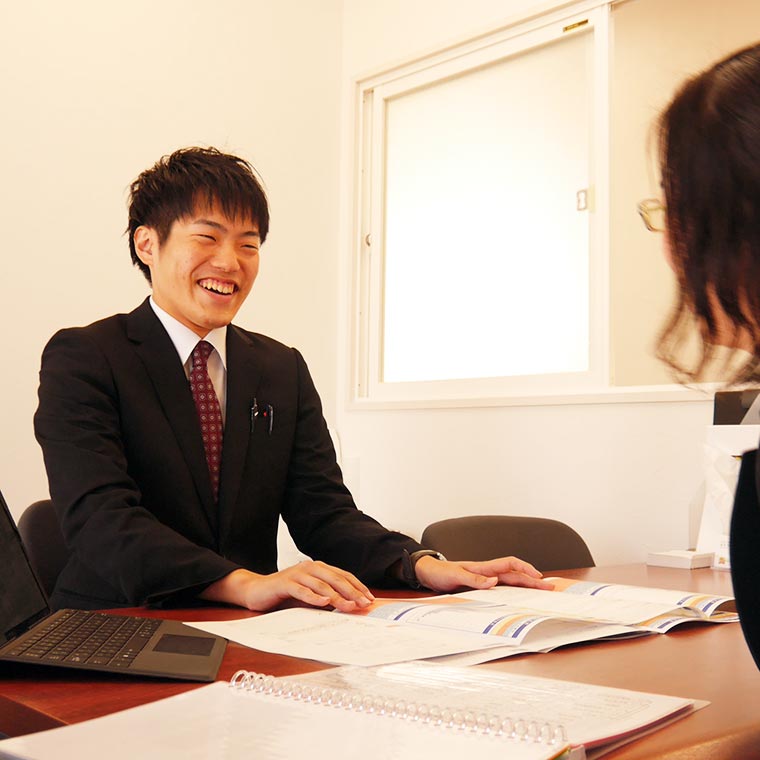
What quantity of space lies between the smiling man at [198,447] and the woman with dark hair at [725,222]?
64 centimetres

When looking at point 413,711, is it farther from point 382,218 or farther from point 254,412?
point 382,218

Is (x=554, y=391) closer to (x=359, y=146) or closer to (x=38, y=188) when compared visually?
(x=359, y=146)

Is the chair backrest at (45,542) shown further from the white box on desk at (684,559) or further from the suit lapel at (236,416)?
the white box on desk at (684,559)

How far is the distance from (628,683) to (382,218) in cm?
318

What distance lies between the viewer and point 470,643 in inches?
39.5

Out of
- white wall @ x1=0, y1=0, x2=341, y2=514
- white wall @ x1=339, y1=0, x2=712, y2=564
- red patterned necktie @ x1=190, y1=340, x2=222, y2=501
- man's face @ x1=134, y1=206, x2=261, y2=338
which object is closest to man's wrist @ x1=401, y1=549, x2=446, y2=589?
red patterned necktie @ x1=190, y1=340, x2=222, y2=501

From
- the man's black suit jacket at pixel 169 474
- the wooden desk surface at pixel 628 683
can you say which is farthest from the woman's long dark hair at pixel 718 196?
the man's black suit jacket at pixel 169 474

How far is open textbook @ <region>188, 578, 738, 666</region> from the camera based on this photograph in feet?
3.18

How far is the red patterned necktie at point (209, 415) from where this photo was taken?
1.78 m

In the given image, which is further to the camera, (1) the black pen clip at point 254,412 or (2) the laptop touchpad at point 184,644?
(1) the black pen clip at point 254,412

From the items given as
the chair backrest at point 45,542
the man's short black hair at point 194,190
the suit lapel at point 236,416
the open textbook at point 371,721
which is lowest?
the chair backrest at point 45,542

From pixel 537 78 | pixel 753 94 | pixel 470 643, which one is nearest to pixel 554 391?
pixel 537 78

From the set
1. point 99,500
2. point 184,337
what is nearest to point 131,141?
point 184,337

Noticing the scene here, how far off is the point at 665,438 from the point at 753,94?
224cm
